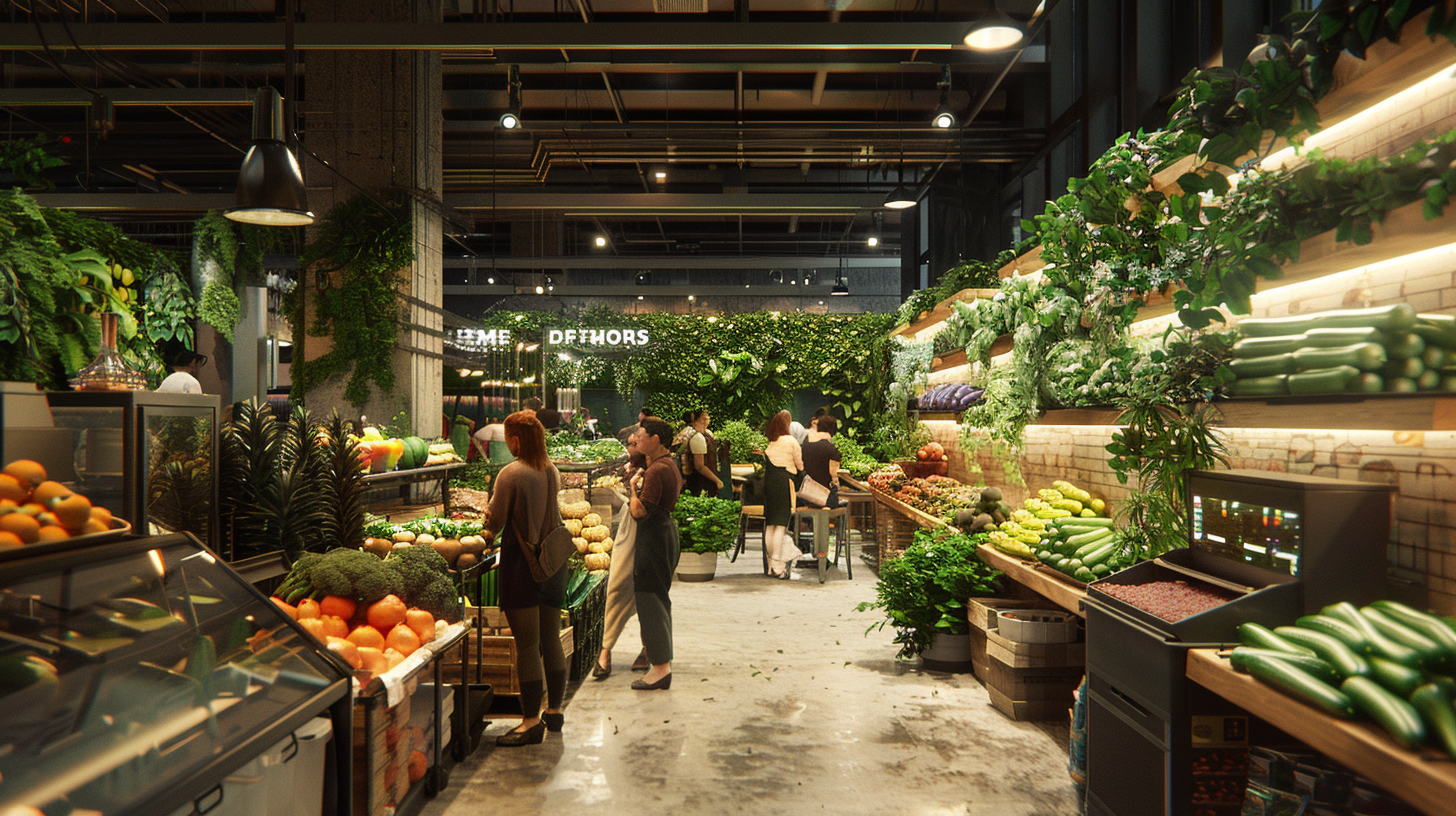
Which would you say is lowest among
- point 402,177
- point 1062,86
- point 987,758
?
point 987,758

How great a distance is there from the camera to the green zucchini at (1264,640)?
219cm

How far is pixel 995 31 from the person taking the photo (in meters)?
4.91

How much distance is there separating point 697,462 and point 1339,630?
625cm

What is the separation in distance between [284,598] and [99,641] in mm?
1387

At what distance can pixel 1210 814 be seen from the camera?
8.39 feet

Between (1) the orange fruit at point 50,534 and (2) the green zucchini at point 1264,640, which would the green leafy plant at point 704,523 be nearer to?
(2) the green zucchini at point 1264,640

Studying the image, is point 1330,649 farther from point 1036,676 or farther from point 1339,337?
point 1036,676

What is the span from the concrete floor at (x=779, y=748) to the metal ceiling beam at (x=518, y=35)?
15.4 feet

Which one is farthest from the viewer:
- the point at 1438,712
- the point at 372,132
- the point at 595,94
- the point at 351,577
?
the point at 595,94

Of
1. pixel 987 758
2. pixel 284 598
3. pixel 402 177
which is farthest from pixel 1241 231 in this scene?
pixel 402 177

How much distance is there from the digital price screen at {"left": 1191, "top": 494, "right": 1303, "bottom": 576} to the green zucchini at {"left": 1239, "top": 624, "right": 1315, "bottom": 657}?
25 centimetres

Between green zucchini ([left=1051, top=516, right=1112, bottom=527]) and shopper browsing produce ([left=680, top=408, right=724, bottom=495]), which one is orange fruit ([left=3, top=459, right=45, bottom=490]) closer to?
green zucchini ([left=1051, top=516, right=1112, bottom=527])

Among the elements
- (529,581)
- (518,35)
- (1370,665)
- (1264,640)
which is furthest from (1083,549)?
(518,35)

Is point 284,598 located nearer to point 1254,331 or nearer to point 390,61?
point 1254,331
